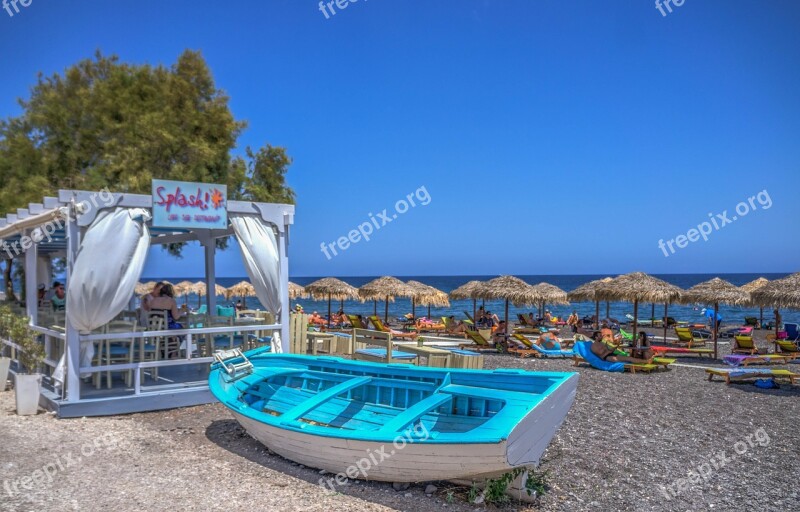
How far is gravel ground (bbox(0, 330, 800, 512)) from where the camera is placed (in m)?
5.46

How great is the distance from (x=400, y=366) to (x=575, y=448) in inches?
89.0

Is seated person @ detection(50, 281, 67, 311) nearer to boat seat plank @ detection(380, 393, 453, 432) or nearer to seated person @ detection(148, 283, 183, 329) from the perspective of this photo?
seated person @ detection(148, 283, 183, 329)

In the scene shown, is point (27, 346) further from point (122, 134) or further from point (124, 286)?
point (122, 134)

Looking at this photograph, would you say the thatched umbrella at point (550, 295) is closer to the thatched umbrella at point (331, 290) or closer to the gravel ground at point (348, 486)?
the thatched umbrella at point (331, 290)

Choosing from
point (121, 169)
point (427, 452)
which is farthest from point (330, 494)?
point (121, 169)

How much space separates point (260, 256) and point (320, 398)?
317cm

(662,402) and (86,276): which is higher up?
(86,276)

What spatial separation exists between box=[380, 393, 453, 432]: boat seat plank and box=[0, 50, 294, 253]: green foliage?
1400 cm

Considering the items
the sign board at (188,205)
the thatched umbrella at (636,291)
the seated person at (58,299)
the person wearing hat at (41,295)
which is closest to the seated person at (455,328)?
the thatched umbrella at (636,291)

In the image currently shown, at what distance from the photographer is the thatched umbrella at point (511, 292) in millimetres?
19109

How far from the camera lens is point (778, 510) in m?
5.61

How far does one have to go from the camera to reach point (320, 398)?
6613mm

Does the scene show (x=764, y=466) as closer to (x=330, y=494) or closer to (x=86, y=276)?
(x=330, y=494)

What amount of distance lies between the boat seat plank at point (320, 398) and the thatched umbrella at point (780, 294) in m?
13.5
